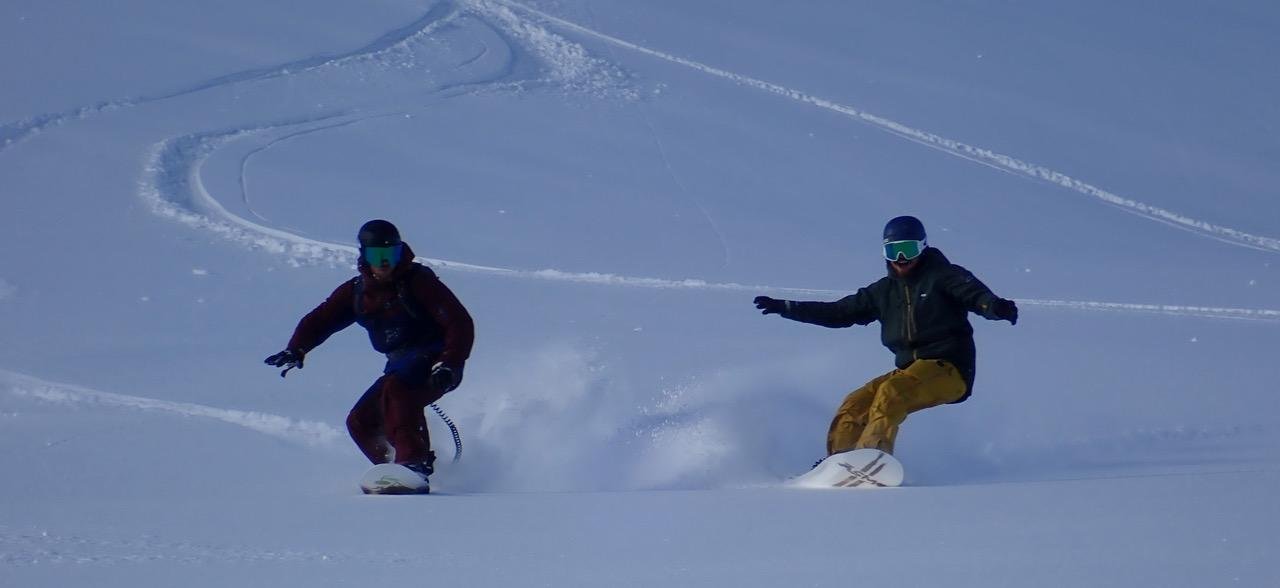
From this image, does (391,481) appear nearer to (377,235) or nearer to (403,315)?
(403,315)

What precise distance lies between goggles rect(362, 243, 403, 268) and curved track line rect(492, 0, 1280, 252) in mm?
9937

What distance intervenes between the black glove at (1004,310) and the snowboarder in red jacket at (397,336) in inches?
90.3

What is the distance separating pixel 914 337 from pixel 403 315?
2333 mm

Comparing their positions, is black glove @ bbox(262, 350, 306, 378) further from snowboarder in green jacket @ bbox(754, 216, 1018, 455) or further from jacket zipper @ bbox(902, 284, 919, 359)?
jacket zipper @ bbox(902, 284, 919, 359)

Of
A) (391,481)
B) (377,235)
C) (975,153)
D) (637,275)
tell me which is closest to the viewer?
(391,481)

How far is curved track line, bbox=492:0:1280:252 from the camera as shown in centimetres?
1356

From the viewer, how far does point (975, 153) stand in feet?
50.1

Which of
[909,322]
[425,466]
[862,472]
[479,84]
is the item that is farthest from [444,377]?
[479,84]

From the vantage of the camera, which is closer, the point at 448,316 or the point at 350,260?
the point at 448,316

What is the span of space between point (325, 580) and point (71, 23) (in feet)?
50.4

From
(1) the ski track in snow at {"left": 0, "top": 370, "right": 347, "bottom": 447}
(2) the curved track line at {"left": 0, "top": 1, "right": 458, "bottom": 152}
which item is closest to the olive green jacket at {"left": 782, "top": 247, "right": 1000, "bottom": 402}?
(1) the ski track in snow at {"left": 0, "top": 370, "right": 347, "bottom": 447}

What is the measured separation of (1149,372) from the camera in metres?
8.42

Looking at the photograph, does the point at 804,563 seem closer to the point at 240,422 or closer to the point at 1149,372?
the point at 240,422

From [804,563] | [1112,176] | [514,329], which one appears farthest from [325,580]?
[1112,176]
